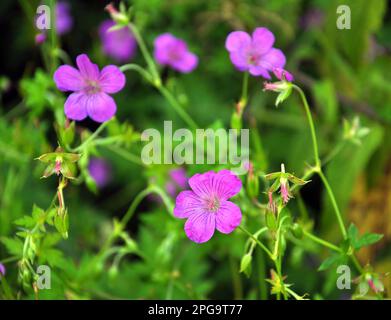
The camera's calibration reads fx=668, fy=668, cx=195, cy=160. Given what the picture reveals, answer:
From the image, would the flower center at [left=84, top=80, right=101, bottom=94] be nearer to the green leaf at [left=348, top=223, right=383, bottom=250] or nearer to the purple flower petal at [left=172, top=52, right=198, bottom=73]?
the purple flower petal at [left=172, top=52, right=198, bottom=73]

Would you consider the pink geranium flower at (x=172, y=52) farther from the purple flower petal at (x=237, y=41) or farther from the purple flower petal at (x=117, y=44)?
the purple flower petal at (x=117, y=44)

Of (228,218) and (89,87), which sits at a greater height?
(89,87)

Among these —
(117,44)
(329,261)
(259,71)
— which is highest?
(117,44)

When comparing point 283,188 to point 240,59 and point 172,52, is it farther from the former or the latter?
point 172,52

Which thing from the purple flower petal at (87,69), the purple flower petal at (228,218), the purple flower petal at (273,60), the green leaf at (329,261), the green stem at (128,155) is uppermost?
the purple flower petal at (273,60)

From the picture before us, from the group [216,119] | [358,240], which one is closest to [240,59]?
[358,240]

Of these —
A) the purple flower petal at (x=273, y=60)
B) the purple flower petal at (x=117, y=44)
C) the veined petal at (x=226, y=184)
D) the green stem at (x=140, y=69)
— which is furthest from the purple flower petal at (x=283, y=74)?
the purple flower petal at (x=117, y=44)

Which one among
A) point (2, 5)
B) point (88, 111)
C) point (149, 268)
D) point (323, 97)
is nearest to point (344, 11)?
point (323, 97)
